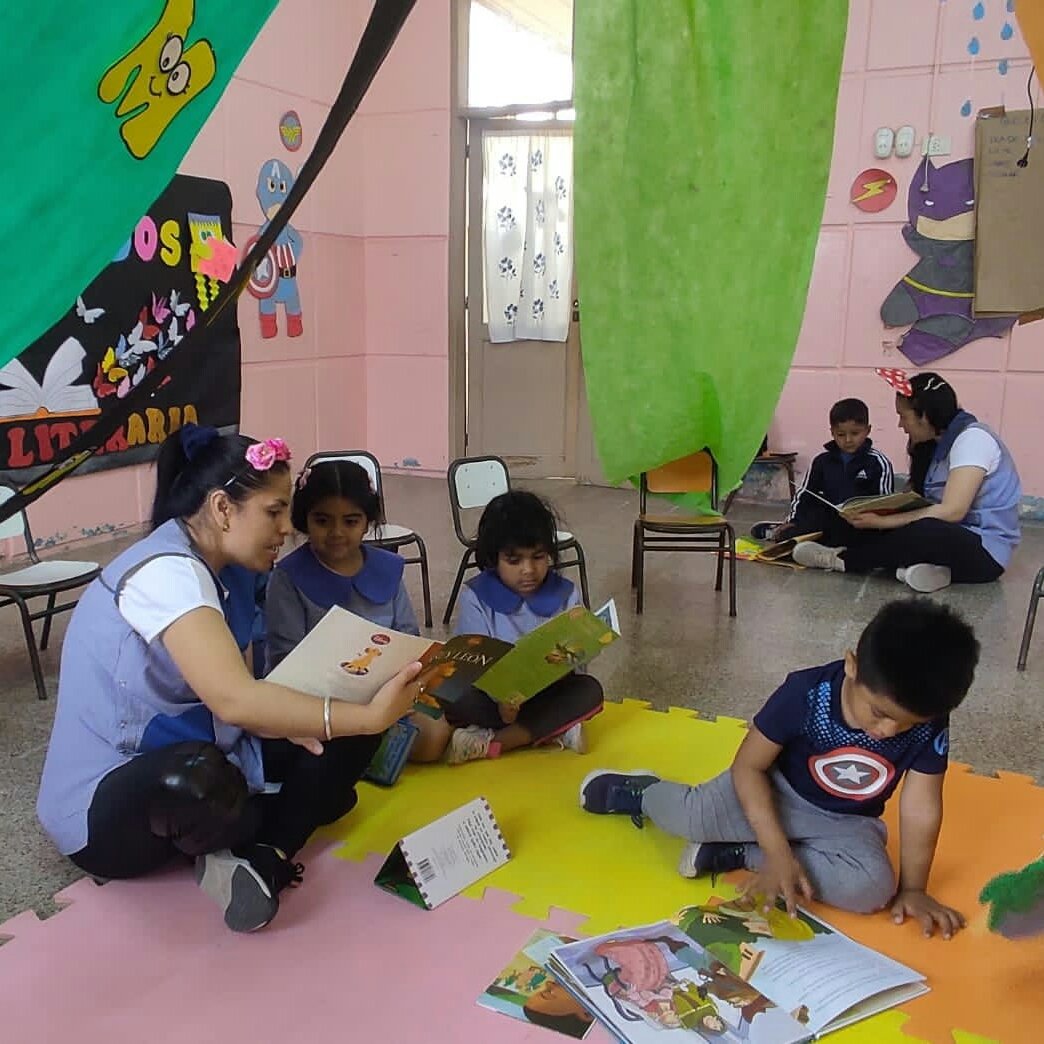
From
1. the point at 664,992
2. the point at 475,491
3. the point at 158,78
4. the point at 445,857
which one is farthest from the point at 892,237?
the point at 158,78

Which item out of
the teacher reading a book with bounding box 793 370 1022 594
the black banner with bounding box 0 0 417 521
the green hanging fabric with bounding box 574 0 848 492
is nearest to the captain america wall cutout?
the teacher reading a book with bounding box 793 370 1022 594

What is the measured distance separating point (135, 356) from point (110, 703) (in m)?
2.98

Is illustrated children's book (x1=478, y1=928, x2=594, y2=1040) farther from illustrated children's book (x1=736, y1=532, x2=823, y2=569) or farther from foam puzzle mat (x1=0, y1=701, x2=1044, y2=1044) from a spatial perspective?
illustrated children's book (x1=736, y1=532, x2=823, y2=569)

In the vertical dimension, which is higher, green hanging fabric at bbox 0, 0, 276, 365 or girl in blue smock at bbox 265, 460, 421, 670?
green hanging fabric at bbox 0, 0, 276, 365

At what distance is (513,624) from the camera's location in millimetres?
2453

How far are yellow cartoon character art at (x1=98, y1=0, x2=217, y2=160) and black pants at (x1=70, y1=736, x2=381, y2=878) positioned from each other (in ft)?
3.12

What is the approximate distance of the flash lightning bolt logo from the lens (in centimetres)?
493

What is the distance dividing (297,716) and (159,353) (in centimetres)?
319

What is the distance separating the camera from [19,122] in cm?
87

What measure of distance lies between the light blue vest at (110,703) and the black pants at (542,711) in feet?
2.42

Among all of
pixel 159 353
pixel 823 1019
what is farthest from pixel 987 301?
pixel 823 1019

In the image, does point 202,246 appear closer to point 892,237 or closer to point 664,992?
point 892,237

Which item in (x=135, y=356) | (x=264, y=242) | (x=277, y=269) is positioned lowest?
(x=135, y=356)

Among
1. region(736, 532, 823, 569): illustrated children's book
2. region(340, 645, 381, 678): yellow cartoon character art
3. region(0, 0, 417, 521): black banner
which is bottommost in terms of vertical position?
region(736, 532, 823, 569): illustrated children's book
